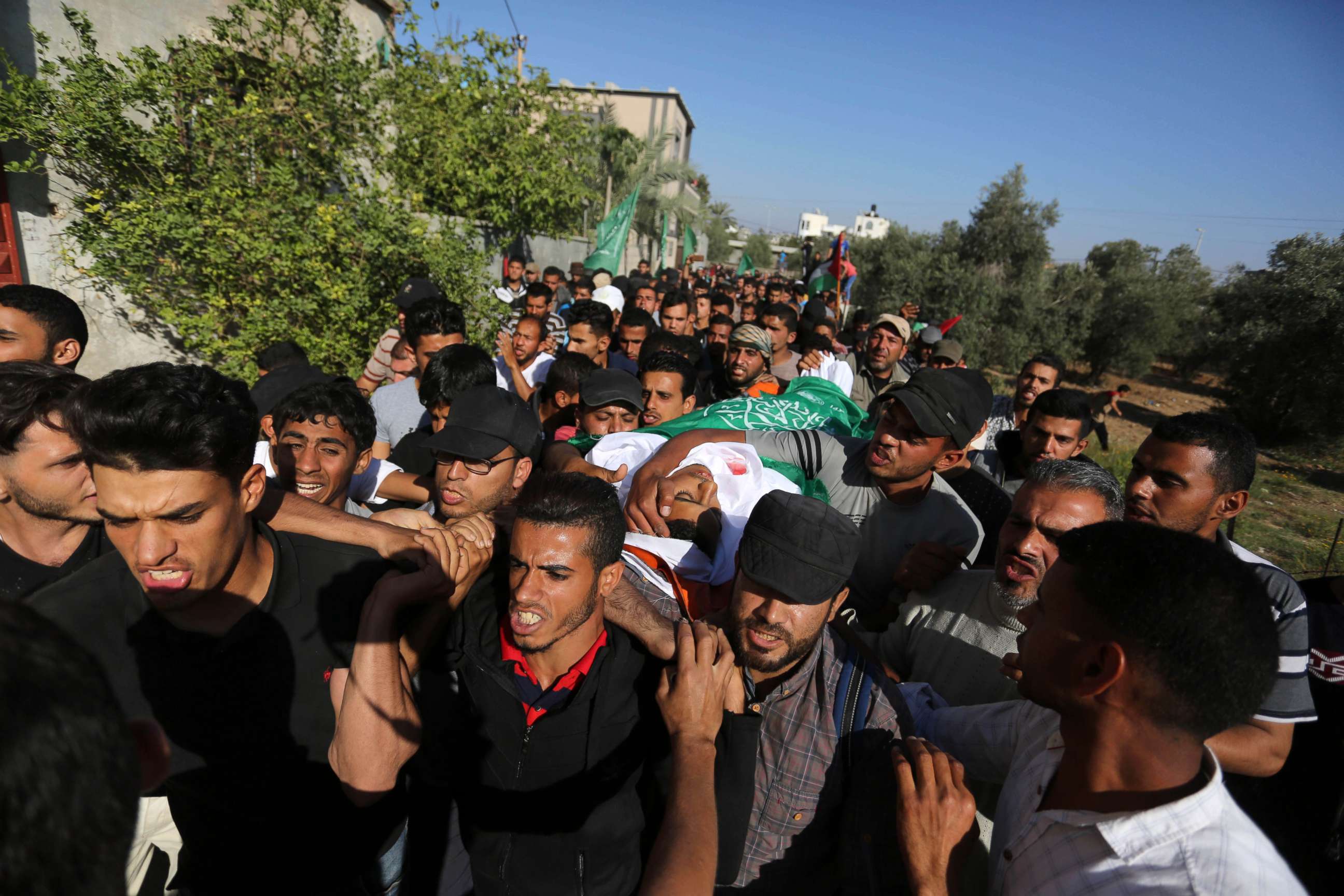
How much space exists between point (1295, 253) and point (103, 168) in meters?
23.0

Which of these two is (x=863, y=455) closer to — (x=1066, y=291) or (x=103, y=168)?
(x=103, y=168)

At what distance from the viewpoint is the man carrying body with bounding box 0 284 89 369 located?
314cm

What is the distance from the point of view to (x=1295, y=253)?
16.2 m

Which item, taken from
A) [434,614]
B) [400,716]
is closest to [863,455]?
[434,614]

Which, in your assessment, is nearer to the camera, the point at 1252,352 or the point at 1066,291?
the point at 1252,352

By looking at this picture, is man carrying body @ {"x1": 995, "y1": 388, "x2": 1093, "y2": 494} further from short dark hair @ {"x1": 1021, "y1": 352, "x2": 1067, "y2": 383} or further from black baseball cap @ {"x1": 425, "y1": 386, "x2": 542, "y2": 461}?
black baseball cap @ {"x1": 425, "y1": 386, "x2": 542, "y2": 461}

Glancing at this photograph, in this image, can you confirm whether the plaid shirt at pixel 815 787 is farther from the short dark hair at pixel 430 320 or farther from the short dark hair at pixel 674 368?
the short dark hair at pixel 430 320

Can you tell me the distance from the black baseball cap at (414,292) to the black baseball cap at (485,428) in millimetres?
2770

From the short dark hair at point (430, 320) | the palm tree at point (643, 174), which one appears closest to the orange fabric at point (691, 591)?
the short dark hair at point (430, 320)

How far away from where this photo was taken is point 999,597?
7.63 ft

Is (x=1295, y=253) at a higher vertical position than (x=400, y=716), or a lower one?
higher

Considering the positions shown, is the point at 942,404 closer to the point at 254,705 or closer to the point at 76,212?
the point at 254,705

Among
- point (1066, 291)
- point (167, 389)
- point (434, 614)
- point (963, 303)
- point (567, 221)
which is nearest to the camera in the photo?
point (167, 389)

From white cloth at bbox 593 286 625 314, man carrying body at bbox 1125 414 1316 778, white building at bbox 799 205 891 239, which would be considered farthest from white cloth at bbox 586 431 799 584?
white building at bbox 799 205 891 239
